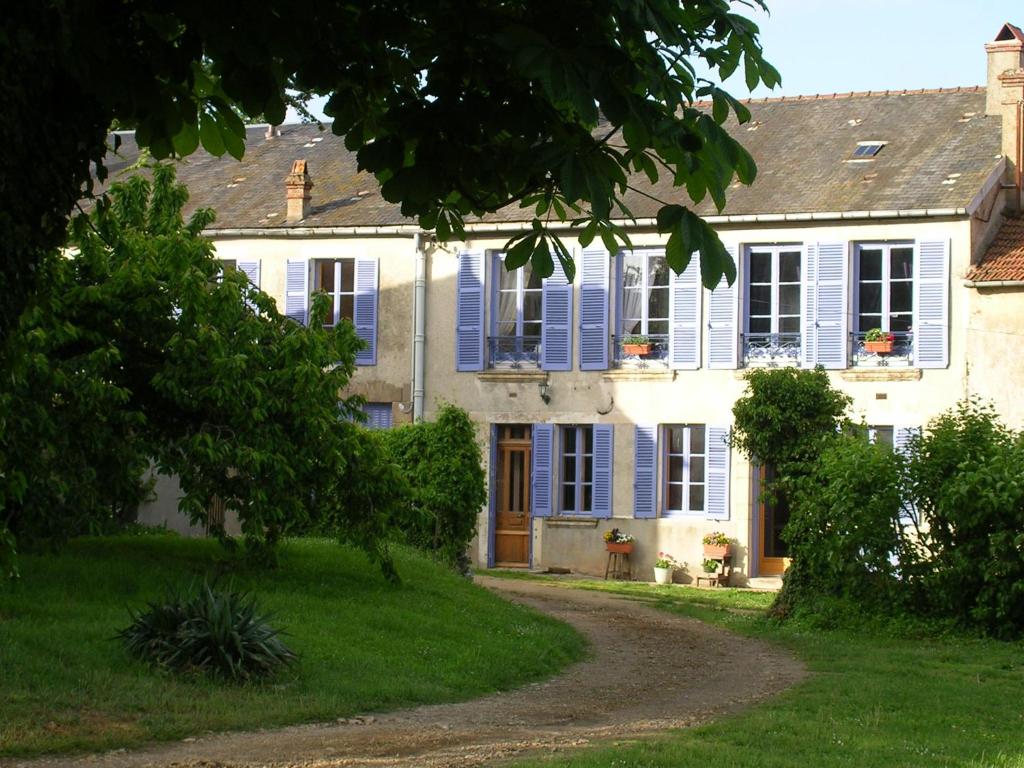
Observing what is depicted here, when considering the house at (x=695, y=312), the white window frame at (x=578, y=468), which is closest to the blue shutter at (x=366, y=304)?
the house at (x=695, y=312)

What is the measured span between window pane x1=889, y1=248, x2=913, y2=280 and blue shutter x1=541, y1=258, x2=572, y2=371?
5.53m

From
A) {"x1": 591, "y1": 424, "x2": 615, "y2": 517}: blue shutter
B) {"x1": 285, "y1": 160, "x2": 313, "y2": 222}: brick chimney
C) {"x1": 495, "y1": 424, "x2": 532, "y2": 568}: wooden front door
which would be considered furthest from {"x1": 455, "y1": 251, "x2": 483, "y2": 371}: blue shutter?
{"x1": 285, "y1": 160, "x2": 313, "y2": 222}: brick chimney

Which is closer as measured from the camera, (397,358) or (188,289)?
(188,289)

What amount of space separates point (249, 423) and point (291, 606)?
1732mm

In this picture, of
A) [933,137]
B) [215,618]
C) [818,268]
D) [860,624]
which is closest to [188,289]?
[215,618]

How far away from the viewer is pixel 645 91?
4.38 m

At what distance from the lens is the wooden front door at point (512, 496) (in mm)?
26891

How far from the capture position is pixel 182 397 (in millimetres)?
13961

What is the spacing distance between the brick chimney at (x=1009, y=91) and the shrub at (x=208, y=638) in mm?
17779

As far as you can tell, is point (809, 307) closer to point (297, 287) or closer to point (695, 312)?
point (695, 312)

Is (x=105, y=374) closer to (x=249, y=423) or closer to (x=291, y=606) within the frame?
(x=249, y=423)

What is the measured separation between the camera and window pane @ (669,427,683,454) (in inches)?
1017

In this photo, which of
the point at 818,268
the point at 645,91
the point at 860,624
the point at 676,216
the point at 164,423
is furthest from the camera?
the point at 818,268

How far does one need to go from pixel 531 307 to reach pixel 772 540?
592cm
